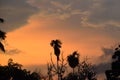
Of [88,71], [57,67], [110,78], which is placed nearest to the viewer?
[110,78]

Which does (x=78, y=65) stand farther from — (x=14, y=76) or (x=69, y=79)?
(x=14, y=76)

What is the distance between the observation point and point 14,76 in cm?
8656

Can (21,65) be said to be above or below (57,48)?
below

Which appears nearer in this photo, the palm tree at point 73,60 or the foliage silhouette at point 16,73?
the foliage silhouette at point 16,73

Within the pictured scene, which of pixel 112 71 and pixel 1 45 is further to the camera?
pixel 1 45

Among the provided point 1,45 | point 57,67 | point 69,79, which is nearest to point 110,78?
point 1,45

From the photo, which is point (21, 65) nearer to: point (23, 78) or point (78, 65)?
point (23, 78)

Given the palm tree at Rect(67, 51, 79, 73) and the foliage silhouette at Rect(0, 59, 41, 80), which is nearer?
the foliage silhouette at Rect(0, 59, 41, 80)

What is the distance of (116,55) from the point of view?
2026 inches

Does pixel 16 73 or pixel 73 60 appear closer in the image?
pixel 16 73

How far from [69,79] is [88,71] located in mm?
10750

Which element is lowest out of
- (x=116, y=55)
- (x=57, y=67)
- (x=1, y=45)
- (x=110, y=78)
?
(x=110, y=78)

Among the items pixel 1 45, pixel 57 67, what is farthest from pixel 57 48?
pixel 1 45

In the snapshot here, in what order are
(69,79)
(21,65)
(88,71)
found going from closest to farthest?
(21,65) → (69,79) → (88,71)
